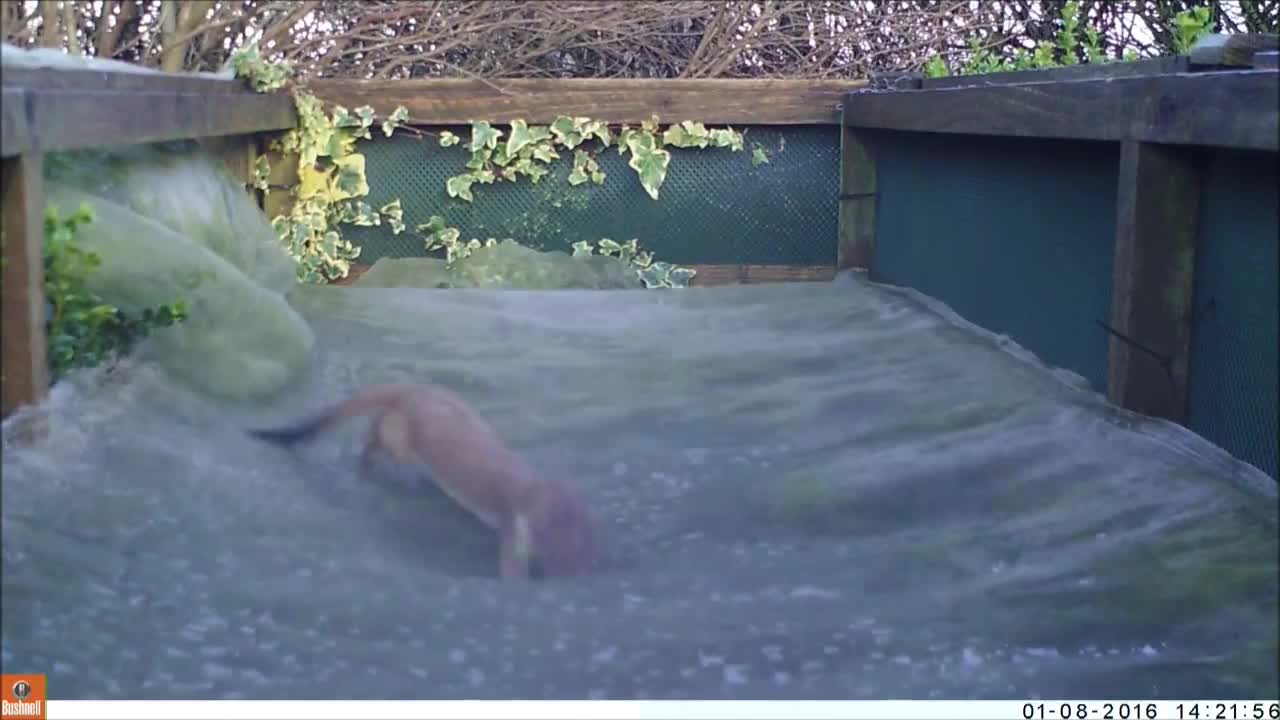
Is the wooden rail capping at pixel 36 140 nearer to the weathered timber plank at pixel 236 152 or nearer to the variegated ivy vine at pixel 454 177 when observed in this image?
the weathered timber plank at pixel 236 152

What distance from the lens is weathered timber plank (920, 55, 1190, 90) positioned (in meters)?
3.59

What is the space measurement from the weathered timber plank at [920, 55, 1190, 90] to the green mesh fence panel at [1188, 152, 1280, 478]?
10.6 inches

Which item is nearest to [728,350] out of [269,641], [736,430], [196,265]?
[736,430]

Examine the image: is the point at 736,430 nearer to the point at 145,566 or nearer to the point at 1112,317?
the point at 1112,317

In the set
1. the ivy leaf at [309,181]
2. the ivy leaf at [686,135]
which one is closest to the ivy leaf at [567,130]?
the ivy leaf at [686,135]

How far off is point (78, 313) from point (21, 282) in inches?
8.5

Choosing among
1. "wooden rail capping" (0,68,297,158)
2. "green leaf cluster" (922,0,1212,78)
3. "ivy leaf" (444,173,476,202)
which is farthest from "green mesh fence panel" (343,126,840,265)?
"wooden rail capping" (0,68,297,158)

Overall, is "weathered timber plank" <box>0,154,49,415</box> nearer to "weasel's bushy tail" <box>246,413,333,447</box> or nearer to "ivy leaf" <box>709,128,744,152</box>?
"weasel's bushy tail" <box>246,413,333,447</box>

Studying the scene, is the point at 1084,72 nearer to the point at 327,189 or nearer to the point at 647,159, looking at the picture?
the point at 647,159

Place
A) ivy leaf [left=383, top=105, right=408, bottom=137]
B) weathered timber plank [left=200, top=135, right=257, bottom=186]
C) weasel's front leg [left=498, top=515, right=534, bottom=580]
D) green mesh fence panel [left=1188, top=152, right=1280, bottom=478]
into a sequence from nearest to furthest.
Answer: weasel's front leg [left=498, top=515, right=534, bottom=580] → green mesh fence panel [left=1188, top=152, right=1280, bottom=478] → weathered timber plank [left=200, top=135, right=257, bottom=186] → ivy leaf [left=383, top=105, right=408, bottom=137]

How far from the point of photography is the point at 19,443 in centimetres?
260

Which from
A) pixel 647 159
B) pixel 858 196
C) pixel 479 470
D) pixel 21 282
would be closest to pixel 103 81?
pixel 21 282

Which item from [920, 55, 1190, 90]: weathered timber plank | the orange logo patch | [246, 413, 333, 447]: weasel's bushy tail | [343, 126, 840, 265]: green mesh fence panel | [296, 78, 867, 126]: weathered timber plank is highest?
[920, 55, 1190, 90]: weathered timber plank

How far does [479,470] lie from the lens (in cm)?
302
